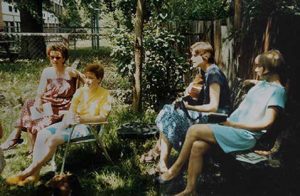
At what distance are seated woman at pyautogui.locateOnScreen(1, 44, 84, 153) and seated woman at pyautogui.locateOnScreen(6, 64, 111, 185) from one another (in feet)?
0.75

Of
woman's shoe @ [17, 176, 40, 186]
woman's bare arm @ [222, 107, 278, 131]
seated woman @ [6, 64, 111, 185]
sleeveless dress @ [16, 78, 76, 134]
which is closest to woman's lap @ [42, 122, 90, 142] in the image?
seated woman @ [6, 64, 111, 185]

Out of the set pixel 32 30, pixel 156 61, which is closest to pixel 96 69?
pixel 156 61

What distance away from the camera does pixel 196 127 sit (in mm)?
3473

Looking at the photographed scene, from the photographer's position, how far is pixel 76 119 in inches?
157

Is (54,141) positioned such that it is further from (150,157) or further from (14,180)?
(150,157)

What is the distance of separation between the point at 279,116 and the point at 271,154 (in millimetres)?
332

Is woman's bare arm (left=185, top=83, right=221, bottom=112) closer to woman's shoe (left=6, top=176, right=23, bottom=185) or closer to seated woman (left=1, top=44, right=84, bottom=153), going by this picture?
seated woman (left=1, top=44, right=84, bottom=153)

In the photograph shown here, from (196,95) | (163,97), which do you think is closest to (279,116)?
(196,95)

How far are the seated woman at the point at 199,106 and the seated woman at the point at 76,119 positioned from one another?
2.13ft

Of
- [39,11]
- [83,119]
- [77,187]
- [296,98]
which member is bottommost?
[77,187]

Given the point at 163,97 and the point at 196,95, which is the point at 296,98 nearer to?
the point at 196,95

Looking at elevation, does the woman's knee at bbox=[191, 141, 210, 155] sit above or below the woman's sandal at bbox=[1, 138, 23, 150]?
above

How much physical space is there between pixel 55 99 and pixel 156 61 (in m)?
2.17

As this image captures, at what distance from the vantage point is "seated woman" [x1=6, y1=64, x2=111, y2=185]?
3.96 m
